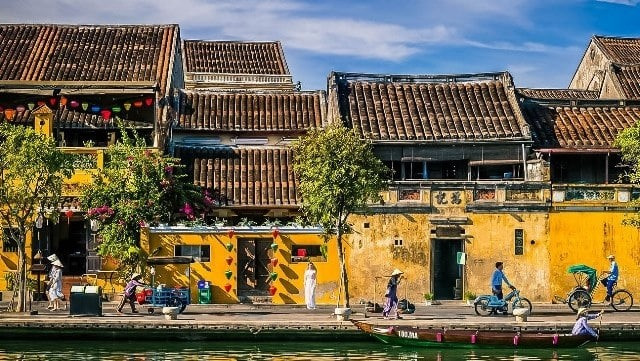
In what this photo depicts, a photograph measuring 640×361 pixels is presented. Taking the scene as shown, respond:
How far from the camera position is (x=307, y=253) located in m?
36.0

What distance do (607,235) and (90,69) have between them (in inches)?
861

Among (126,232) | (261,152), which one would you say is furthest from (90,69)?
A: (126,232)

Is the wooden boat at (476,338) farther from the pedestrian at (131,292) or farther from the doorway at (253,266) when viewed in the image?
the doorway at (253,266)

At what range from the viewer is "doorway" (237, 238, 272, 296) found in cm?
3600

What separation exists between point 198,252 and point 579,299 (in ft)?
39.4

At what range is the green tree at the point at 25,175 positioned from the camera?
3108 centimetres

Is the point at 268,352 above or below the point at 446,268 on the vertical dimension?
below

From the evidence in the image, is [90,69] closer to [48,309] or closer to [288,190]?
[288,190]

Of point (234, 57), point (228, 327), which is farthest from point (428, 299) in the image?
point (234, 57)

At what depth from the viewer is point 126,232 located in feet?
115

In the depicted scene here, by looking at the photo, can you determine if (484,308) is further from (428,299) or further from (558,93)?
(558,93)

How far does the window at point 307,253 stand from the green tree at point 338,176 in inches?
116

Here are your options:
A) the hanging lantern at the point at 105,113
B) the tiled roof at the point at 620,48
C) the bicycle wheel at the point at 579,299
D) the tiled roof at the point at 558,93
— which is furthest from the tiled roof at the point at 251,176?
the tiled roof at the point at 620,48

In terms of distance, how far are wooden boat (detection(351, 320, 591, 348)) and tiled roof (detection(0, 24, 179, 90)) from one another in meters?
19.9
